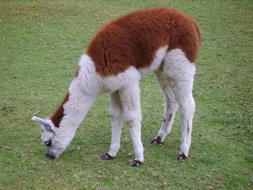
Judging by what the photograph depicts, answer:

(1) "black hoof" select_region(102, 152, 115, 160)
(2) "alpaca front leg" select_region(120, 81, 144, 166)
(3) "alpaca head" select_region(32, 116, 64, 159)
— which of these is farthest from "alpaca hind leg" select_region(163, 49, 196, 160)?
(3) "alpaca head" select_region(32, 116, 64, 159)

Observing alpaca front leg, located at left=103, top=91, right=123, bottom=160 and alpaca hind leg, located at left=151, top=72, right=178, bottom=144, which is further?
alpaca hind leg, located at left=151, top=72, right=178, bottom=144

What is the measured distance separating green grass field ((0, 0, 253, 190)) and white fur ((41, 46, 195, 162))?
37cm

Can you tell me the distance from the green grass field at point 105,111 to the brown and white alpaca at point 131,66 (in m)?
0.41

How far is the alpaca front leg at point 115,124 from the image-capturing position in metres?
5.59

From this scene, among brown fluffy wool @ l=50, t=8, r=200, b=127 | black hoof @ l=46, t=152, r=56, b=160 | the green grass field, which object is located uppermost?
brown fluffy wool @ l=50, t=8, r=200, b=127

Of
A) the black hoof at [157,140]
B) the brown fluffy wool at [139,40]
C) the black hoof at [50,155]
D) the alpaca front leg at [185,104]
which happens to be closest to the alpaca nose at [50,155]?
the black hoof at [50,155]

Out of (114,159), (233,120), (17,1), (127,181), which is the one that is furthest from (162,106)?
(17,1)

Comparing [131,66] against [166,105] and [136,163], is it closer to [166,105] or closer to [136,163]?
[166,105]

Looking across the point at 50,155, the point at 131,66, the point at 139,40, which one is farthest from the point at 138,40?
the point at 50,155

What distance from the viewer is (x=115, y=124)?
5.69 meters

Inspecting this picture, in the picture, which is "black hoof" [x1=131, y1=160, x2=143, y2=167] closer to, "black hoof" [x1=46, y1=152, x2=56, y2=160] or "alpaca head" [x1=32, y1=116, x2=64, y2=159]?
"alpaca head" [x1=32, y1=116, x2=64, y2=159]

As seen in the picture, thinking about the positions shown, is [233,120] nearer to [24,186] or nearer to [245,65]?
[245,65]

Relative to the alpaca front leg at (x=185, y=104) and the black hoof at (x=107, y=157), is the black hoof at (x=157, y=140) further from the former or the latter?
the black hoof at (x=107, y=157)

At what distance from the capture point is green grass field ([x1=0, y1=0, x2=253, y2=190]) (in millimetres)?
5270
